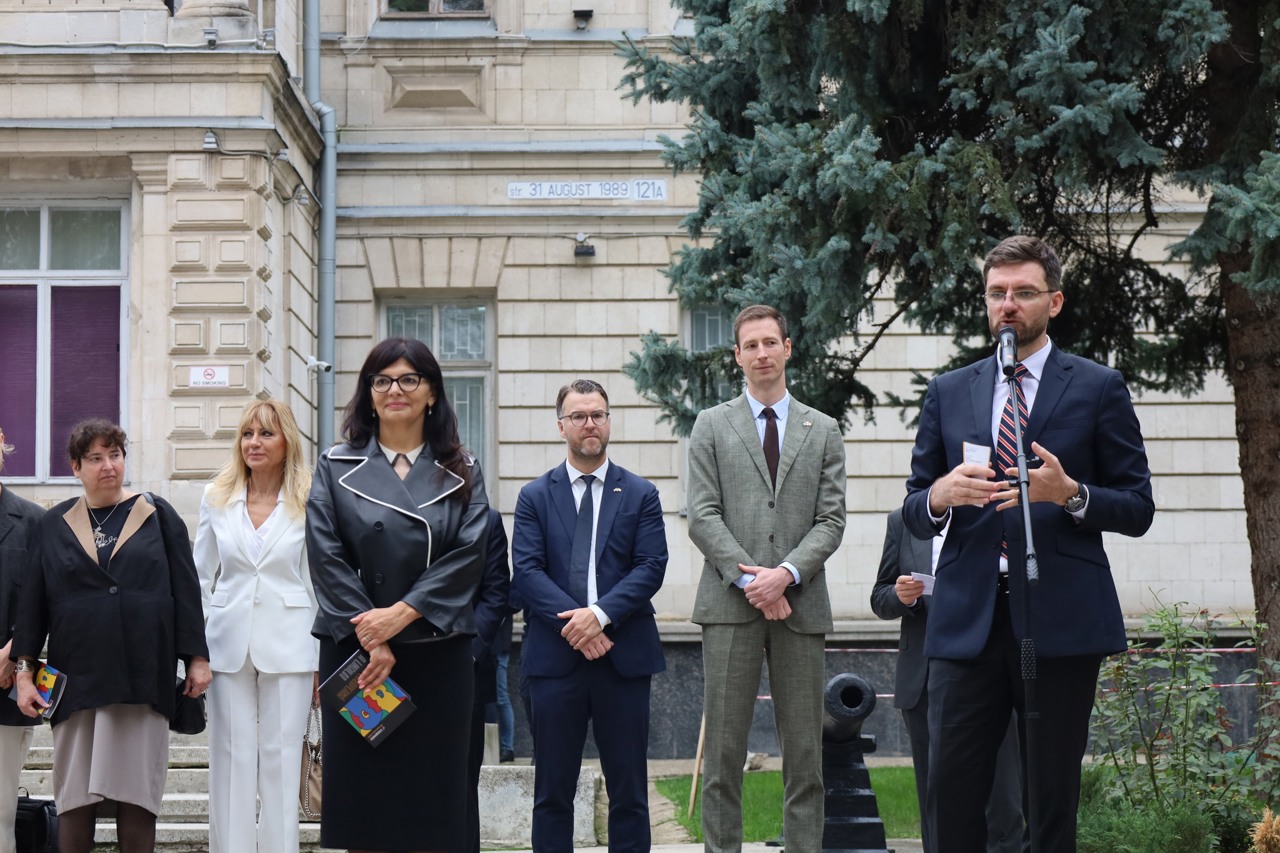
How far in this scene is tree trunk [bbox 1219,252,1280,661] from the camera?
10.2m

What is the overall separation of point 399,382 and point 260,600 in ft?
5.66

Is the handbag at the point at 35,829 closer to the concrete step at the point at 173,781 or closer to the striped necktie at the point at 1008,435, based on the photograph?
the concrete step at the point at 173,781

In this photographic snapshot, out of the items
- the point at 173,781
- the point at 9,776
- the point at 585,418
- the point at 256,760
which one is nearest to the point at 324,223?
the point at 173,781

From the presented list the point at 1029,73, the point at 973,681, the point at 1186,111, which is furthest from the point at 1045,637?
the point at 1186,111

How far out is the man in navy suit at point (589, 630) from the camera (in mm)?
7305

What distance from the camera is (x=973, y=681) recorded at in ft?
17.3

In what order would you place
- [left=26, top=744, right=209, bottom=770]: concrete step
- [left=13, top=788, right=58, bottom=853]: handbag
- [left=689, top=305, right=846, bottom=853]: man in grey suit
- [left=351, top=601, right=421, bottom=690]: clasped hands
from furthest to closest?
[left=26, top=744, right=209, bottom=770]: concrete step < [left=13, top=788, right=58, bottom=853]: handbag < [left=689, top=305, right=846, bottom=853]: man in grey suit < [left=351, top=601, right=421, bottom=690]: clasped hands

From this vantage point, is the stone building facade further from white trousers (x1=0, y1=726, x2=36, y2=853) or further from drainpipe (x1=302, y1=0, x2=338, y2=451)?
white trousers (x1=0, y1=726, x2=36, y2=853)

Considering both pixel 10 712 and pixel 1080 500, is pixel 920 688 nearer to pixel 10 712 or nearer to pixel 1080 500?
pixel 1080 500

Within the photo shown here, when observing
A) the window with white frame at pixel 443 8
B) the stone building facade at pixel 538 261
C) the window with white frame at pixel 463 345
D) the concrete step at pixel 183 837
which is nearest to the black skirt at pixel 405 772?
the concrete step at pixel 183 837

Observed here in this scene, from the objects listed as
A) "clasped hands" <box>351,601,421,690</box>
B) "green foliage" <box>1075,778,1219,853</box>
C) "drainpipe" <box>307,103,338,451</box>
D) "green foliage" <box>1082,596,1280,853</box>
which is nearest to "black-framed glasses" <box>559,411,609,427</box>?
"clasped hands" <box>351,601,421,690</box>

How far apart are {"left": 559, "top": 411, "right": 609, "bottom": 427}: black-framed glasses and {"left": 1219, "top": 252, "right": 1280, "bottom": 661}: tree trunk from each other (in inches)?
182

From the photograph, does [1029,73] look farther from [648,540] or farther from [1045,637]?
[1045,637]

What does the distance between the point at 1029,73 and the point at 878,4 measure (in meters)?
1.03
